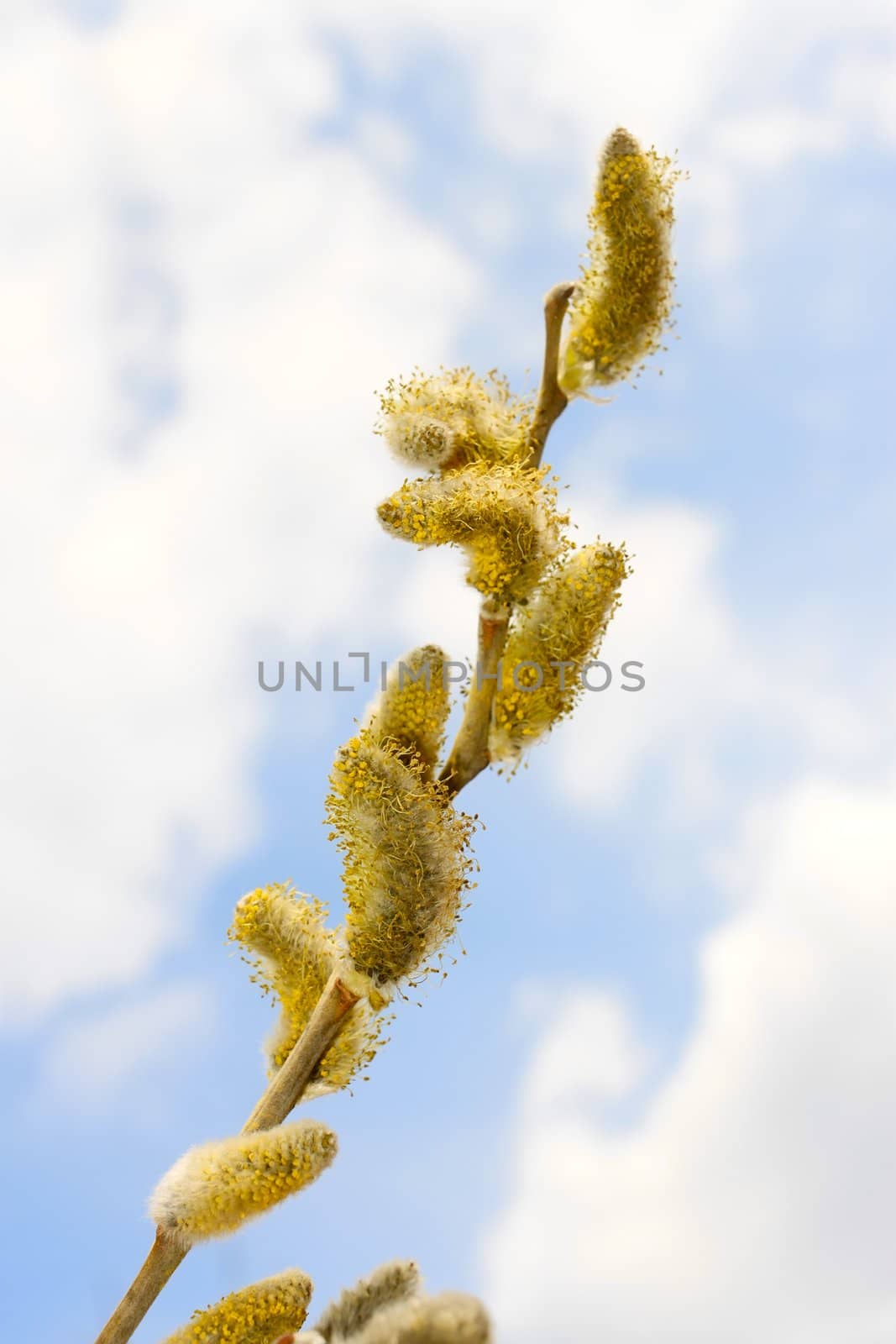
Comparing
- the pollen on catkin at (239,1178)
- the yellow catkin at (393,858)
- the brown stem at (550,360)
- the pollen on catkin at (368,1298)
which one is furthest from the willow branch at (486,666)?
the pollen on catkin at (368,1298)

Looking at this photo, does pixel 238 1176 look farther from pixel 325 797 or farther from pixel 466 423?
pixel 466 423

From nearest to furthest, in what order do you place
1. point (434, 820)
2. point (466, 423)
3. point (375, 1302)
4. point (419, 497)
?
point (375, 1302) → point (434, 820) → point (419, 497) → point (466, 423)

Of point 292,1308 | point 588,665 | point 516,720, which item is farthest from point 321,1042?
point 588,665

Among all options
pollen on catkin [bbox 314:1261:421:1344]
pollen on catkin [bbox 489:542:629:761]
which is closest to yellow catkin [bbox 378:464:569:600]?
pollen on catkin [bbox 489:542:629:761]

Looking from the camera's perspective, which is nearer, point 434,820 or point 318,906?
point 434,820

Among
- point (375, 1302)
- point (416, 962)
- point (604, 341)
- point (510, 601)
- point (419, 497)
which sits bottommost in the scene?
point (375, 1302)

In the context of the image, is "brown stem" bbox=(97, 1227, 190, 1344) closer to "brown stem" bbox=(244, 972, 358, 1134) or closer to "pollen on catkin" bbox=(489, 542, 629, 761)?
"brown stem" bbox=(244, 972, 358, 1134)
